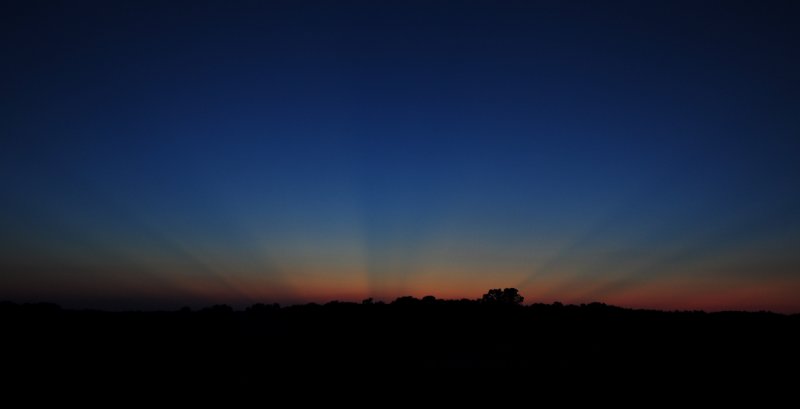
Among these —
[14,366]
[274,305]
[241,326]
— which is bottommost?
[14,366]

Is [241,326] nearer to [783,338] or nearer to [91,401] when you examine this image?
[91,401]

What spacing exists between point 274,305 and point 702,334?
25531mm

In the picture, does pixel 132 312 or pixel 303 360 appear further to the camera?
pixel 132 312

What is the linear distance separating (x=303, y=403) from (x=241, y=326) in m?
9.46

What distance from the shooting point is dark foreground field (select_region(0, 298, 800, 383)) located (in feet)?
61.3

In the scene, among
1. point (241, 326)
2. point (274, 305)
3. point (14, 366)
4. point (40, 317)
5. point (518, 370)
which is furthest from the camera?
point (274, 305)

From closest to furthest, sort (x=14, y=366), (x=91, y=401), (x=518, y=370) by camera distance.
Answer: (x=91, y=401), (x=14, y=366), (x=518, y=370)

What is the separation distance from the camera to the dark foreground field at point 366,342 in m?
18.7

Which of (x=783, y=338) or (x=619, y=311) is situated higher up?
(x=619, y=311)

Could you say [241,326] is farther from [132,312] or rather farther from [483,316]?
[483,316]

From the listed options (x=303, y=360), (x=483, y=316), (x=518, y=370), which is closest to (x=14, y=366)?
(x=303, y=360)

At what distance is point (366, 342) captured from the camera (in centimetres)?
2327

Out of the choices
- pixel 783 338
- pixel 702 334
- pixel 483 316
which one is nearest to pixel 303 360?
pixel 483 316

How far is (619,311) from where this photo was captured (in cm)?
3180
